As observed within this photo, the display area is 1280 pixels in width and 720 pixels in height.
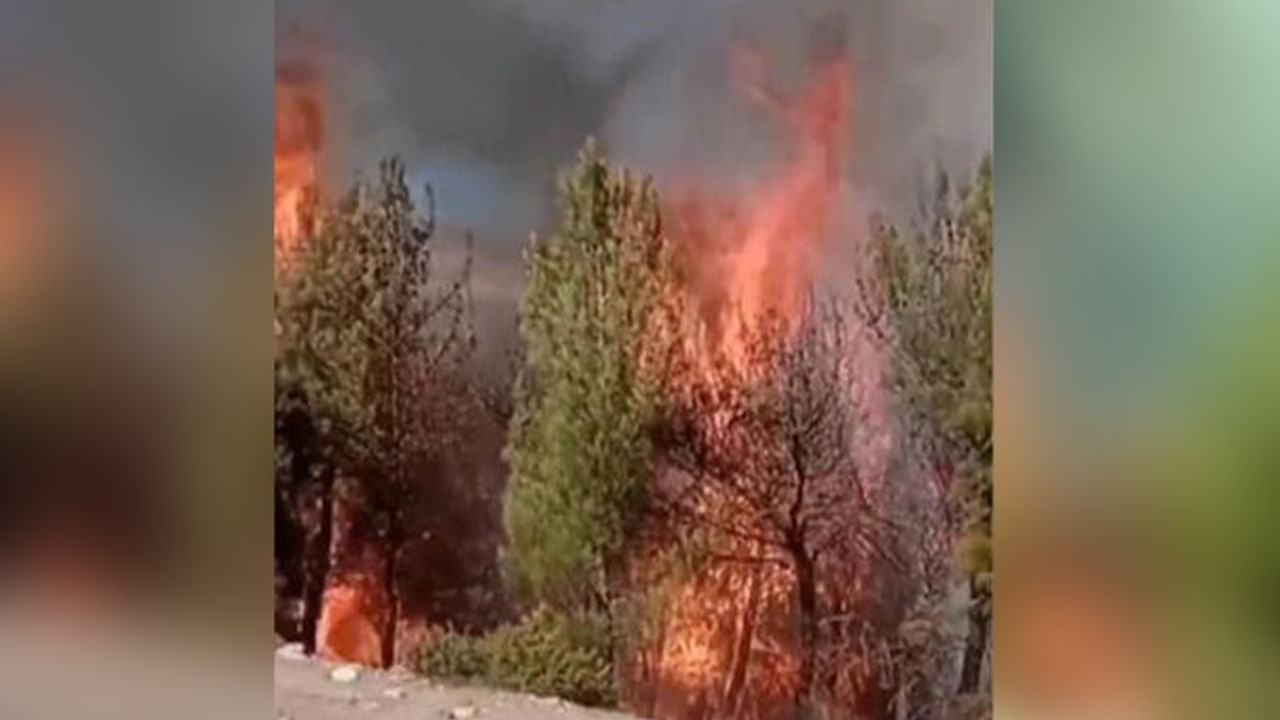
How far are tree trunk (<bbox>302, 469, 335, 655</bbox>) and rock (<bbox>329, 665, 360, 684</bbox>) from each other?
40mm

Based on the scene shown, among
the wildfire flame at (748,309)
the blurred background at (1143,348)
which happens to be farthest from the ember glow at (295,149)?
the blurred background at (1143,348)

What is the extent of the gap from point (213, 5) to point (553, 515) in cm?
76

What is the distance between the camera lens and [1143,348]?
5.11ft

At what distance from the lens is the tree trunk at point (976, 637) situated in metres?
1.67

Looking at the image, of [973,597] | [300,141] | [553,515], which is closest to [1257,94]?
[973,597]

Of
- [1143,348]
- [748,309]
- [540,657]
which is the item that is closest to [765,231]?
[748,309]

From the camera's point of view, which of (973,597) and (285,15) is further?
(285,15)

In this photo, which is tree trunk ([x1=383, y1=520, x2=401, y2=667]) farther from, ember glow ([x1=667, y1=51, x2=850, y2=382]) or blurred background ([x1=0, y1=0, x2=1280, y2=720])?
ember glow ([x1=667, y1=51, x2=850, y2=382])

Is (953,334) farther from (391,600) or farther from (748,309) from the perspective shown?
(391,600)

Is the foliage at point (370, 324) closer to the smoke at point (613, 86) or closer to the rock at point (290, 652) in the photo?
the smoke at point (613, 86)

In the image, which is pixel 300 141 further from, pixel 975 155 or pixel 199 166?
pixel 975 155

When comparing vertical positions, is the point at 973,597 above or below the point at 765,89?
below

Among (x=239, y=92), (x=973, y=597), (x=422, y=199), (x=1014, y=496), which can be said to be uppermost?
(x=239, y=92)

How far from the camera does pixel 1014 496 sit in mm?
1639
